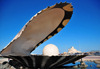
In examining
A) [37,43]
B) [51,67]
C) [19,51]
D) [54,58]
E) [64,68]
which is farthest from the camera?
[37,43]

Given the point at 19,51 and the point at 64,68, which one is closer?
the point at 64,68

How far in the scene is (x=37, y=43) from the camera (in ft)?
21.9

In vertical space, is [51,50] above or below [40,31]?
below

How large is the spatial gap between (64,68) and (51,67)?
671 millimetres

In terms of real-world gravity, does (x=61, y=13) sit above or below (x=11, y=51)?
above

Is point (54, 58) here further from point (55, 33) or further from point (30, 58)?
point (55, 33)

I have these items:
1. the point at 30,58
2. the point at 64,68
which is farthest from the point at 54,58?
the point at 64,68

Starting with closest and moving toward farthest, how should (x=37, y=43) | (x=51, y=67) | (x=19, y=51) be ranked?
(x=51, y=67)
(x=19, y=51)
(x=37, y=43)

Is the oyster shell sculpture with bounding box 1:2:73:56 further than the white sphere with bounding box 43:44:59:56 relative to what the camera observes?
No

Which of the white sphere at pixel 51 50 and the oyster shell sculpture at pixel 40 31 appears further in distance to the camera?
the white sphere at pixel 51 50

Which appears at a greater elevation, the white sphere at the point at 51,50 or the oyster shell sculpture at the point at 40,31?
the oyster shell sculpture at the point at 40,31

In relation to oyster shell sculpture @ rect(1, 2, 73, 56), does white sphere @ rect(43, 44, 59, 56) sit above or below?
below

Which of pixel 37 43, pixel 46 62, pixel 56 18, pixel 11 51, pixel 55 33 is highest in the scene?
pixel 56 18

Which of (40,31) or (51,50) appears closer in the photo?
(51,50)
